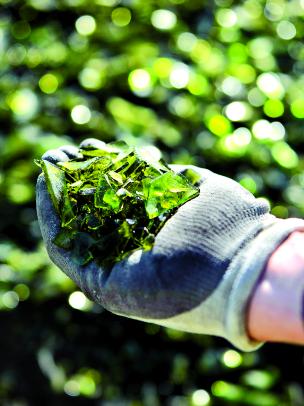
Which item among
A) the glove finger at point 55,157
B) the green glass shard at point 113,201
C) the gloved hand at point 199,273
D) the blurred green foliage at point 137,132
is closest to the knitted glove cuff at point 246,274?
the gloved hand at point 199,273

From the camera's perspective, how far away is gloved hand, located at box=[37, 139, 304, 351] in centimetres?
122

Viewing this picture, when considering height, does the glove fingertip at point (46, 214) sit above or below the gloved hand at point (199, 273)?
below

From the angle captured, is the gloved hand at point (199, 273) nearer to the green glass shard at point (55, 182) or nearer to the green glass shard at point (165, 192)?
the green glass shard at point (165, 192)

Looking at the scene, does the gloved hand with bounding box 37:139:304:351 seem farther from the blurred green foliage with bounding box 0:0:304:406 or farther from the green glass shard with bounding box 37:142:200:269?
the blurred green foliage with bounding box 0:0:304:406

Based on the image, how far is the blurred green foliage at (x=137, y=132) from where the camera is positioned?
2.22m

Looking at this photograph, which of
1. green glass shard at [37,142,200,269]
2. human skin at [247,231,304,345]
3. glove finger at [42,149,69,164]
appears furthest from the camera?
glove finger at [42,149,69,164]

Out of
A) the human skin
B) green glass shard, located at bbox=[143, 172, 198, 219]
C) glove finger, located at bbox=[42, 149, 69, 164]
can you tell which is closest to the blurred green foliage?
glove finger, located at bbox=[42, 149, 69, 164]

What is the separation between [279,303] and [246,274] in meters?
0.09

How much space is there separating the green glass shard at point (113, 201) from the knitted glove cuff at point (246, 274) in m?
0.20

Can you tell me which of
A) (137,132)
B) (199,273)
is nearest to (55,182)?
(199,273)

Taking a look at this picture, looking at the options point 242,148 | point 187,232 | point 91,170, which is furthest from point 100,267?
point 242,148

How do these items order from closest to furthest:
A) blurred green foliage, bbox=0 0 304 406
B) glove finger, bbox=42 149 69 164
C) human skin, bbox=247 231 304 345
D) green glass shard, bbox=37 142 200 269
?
human skin, bbox=247 231 304 345 → green glass shard, bbox=37 142 200 269 → glove finger, bbox=42 149 69 164 → blurred green foliage, bbox=0 0 304 406

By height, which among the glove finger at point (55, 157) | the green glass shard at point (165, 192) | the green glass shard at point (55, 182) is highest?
the green glass shard at point (165, 192)

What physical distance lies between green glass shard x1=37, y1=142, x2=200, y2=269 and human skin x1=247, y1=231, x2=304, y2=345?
0.26 meters
